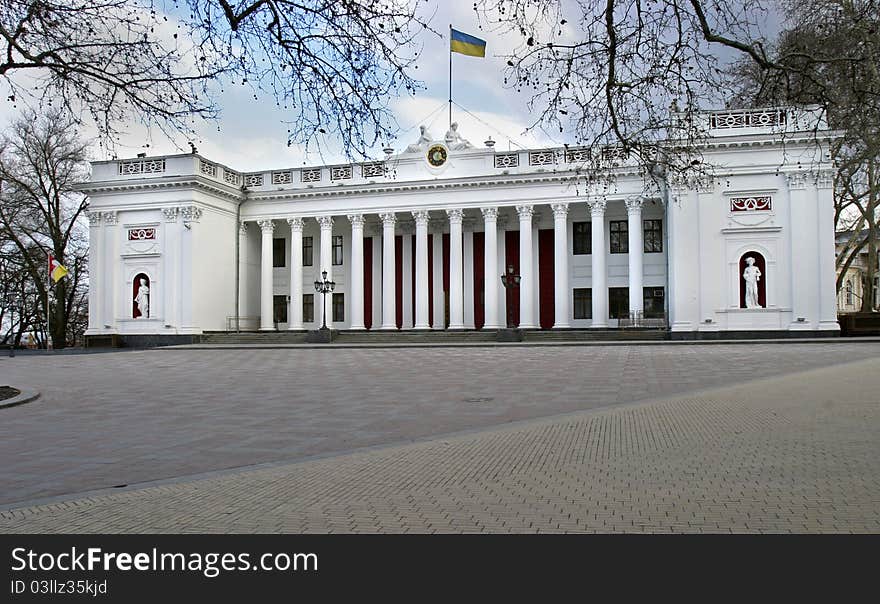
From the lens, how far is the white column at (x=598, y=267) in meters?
41.2

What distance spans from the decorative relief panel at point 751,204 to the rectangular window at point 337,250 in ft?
82.6

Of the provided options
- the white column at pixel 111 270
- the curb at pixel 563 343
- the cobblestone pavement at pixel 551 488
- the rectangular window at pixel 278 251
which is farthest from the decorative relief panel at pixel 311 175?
the cobblestone pavement at pixel 551 488

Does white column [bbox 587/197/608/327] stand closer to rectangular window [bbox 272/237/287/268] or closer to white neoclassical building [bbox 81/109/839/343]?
white neoclassical building [bbox 81/109/839/343]

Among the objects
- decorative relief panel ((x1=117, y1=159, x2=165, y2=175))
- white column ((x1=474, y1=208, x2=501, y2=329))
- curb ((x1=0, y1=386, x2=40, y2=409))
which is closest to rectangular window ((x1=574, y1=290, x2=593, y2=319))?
white column ((x1=474, y1=208, x2=501, y2=329))

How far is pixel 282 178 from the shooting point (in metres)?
47.7

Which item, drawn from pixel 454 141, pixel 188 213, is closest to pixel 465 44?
pixel 454 141

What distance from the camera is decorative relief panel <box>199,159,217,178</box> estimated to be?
143 feet

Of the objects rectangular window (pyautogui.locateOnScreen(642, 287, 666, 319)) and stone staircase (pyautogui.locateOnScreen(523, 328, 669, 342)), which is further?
rectangular window (pyautogui.locateOnScreen(642, 287, 666, 319))

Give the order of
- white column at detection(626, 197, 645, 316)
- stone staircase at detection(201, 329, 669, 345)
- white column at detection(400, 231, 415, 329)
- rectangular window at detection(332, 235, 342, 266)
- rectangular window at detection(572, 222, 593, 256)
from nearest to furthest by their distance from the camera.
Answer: stone staircase at detection(201, 329, 669, 345)
white column at detection(626, 197, 645, 316)
rectangular window at detection(572, 222, 593, 256)
white column at detection(400, 231, 415, 329)
rectangular window at detection(332, 235, 342, 266)

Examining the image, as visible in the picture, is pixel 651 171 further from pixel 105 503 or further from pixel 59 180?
pixel 59 180

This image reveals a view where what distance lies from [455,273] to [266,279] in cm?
1254

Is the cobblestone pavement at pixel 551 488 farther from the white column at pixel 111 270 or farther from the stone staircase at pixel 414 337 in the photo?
the white column at pixel 111 270

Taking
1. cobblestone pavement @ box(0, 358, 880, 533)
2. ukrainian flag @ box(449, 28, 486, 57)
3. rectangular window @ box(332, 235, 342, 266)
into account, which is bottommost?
cobblestone pavement @ box(0, 358, 880, 533)

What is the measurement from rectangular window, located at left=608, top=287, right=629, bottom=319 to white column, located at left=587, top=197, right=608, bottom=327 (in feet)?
6.52
